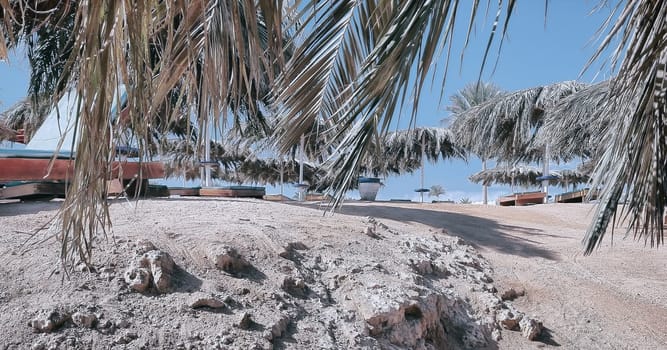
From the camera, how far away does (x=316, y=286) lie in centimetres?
416

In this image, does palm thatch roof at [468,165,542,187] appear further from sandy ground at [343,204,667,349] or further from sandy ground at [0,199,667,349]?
sandy ground at [0,199,667,349]

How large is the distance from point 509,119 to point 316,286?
37.9ft

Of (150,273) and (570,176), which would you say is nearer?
(150,273)

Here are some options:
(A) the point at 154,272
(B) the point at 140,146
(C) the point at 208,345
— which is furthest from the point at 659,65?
(A) the point at 154,272

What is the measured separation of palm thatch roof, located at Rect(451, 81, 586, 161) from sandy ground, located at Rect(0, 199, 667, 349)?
A: 745 centimetres

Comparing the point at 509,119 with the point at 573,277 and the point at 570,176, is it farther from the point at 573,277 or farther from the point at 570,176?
the point at 570,176

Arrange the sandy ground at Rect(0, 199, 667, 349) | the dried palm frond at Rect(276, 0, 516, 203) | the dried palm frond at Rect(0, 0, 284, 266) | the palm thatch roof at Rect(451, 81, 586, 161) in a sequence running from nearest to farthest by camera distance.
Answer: the dried palm frond at Rect(0, 0, 284, 266)
the dried palm frond at Rect(276, 0, 516, 203)
the sandy ground at Rect(0, 199, 667, 349)
the palm thatch roof at Rect(451, 81, 586, 161)

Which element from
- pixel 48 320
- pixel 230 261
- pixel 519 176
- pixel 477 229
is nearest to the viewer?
pixel 48 320

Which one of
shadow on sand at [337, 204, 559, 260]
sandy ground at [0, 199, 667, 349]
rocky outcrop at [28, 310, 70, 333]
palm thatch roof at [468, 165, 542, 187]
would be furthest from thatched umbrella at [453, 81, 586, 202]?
rocky outcrop at [28, 310, 70, 333]

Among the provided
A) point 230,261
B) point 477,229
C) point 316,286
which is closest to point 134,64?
point 230,261

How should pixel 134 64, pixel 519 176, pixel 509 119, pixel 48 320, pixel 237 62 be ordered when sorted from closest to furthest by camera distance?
1. pixel 134 64
2. pixel 237 62
3. pixel 48 320
4. pixel 509 119
5. pixel 519 176

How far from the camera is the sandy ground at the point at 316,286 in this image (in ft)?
10.2

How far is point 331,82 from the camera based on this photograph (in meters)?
1.70

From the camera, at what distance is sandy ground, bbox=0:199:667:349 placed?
3121mm
